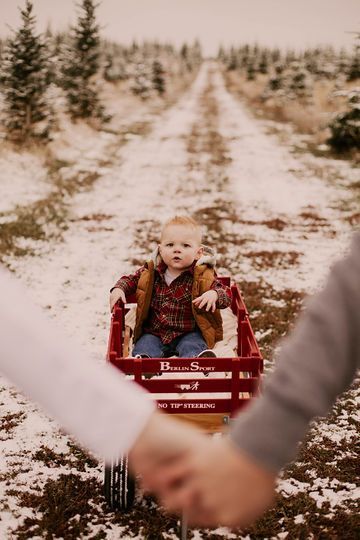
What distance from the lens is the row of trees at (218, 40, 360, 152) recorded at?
16.6 meters

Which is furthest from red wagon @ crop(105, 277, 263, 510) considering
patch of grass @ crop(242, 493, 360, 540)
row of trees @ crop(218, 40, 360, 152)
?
row of trees @ crop(218, 40, 360, 152)

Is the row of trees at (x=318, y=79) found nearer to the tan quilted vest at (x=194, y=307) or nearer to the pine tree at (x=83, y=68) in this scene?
the tan quilted vest at (x=194, y=307)

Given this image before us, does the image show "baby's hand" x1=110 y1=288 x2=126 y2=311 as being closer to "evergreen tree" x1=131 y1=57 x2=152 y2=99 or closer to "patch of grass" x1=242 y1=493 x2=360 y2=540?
"patch of grass" x1=242 y1=493 x2=360 y2=540

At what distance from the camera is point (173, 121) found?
90.5 feet

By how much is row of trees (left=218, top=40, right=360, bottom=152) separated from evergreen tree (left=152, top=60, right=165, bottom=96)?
869 centimetres

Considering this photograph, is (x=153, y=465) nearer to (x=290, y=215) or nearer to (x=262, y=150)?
(x=290, y=215)

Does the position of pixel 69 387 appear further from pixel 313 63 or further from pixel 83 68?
pixel 313 63

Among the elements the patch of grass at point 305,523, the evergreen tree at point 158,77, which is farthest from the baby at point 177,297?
the evergreen tree at point 158,77

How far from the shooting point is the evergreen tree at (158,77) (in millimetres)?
42062

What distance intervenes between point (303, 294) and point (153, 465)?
21.3ft

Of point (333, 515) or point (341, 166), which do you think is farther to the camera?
point (341, 166)

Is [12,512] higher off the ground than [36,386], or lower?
lower

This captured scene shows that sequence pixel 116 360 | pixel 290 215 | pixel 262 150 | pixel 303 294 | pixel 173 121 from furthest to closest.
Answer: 1. pixel 173 121
2. pixel 262 150
3. pixel 290 215
4. pixel 303 294
5. pixel 116 360

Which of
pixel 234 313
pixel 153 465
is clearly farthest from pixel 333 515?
pixel 153 465
